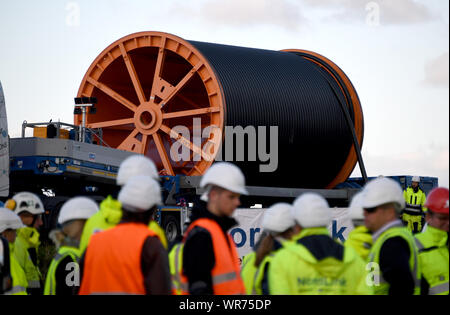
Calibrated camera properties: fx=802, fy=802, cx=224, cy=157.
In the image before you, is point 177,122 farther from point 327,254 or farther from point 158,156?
point 327,254

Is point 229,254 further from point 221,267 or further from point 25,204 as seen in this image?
point 25,204

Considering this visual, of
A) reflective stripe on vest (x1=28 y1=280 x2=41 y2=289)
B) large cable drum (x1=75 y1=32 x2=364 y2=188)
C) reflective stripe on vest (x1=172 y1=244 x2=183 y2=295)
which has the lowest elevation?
reflective stripe on vest (x1=28 y1=280 x2=41 y2=289)

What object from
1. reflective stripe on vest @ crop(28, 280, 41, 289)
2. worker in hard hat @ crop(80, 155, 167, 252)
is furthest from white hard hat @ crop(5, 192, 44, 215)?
worker in hard hat @ crop(80, 155, 167, 252)

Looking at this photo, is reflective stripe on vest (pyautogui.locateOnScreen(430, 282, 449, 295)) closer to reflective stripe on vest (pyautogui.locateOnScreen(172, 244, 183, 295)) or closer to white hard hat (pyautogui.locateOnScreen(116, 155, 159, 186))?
reflective stripe on vest (pyautogui.locateOnScreen(172, 244, 183, 295))

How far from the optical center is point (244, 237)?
57.6 ft

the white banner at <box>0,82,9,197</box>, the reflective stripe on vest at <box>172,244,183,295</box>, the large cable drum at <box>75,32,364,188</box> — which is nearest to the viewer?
the reflective stripe on vest at <box>172,244,183,295</box>

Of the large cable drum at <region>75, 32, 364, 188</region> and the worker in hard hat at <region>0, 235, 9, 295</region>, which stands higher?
the large cable drum at <region>75, 32, 364, 188</region>

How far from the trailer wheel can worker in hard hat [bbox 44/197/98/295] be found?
15733mm

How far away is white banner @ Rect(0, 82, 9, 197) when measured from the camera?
60.2 feet

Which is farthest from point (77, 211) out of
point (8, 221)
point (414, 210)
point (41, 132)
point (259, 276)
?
point (414, 210)

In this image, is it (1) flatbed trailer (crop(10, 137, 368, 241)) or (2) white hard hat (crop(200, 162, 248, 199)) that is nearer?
(2) white hard hat (crop(200, 162, 248, 199))

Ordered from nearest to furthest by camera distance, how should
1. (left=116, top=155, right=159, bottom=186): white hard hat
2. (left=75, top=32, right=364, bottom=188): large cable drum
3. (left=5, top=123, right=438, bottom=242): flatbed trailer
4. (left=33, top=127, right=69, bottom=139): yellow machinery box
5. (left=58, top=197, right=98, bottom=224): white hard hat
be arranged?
(left=116, top=155, right=159, bottom=186): white hard hat < (left=58, top=197, right=98, bottom=224): white hard hat < (left=5, top=123, right=438, bottom=242): flatbed trailer < (left=33, top=127, right=69, bottom=139): yellow machinery box < (left=75, top=32, right=364, bottom=188): large cable drum

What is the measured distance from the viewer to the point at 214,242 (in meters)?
5.66
